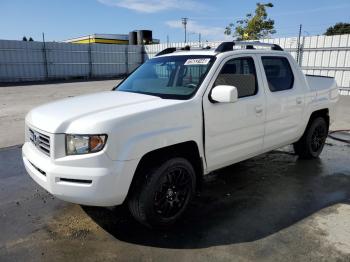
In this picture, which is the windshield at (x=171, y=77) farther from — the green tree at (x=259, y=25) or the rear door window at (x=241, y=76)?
the green tree at (x=259, y=25)

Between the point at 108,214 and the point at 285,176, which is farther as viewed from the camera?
the point at 285,176

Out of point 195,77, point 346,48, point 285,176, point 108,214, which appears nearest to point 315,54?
point 346,48

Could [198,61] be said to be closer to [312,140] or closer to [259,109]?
[259,109]

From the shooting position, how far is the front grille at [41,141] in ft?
10.2

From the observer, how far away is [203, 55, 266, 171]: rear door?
367 cm

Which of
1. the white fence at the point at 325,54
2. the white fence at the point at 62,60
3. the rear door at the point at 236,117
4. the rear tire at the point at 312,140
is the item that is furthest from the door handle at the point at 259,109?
the white fence at the point at 62,60

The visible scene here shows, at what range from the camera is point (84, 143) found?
290 cm

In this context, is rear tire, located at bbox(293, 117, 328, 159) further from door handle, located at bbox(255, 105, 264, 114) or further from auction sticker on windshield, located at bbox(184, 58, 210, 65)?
auction sticker on windshield, located at bbox(184, 58, 210, 65)

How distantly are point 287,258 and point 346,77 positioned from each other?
1373 centimetres

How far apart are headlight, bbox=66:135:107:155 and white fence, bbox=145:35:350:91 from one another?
12.5 meters

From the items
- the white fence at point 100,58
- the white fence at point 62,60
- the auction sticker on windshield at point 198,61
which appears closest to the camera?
the auction sticker on windshield at point 198,61

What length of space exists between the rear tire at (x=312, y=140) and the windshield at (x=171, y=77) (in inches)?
102

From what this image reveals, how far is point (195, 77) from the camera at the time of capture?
383 cm

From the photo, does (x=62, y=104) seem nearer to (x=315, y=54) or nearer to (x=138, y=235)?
(x=138, y=235)
